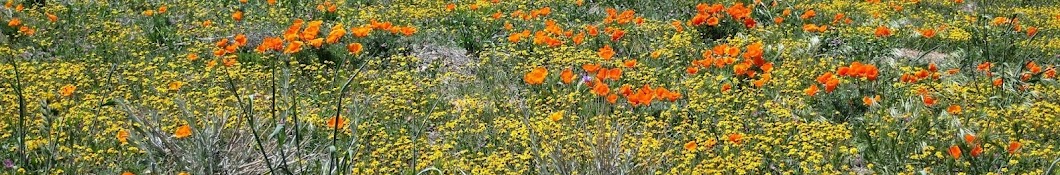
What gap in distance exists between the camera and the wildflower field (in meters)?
3.62

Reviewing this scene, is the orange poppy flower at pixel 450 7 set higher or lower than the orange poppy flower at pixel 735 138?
lower

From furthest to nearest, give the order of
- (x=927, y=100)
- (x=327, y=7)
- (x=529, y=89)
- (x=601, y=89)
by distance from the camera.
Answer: (x=327, y=7)
(x=529, y=89)
(x=601, y=89)
(x=927, y=100)

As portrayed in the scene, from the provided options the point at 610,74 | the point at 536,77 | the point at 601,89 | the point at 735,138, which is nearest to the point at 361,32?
the point at 536,77

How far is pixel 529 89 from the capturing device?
4.90 m

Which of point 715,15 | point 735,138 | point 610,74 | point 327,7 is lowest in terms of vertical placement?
point 327,7

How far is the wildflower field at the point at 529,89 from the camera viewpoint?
3.62 m

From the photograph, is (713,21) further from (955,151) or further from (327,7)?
(327,7)

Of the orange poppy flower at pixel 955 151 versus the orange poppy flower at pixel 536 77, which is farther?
the orange poppy flower at pixel 536 77

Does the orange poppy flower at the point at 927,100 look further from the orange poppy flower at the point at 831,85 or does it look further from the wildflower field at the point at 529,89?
the orange poppy flower at the point at 831,85

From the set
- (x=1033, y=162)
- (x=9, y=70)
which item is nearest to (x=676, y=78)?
(x=1033, y=162)

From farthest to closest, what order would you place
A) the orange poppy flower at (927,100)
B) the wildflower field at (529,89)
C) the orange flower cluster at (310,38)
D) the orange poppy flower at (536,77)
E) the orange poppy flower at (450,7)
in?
the orange poppy flower at (450,7) < the orange flower cluster at (310,38) < the orange poppy flower at (536,77) < the orange poppy flower at (927,100) < the wildflower field at (529,89)

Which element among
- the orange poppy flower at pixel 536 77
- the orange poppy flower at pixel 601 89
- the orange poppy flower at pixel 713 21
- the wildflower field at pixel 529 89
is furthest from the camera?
the orange poppy flower at pixel 713 21

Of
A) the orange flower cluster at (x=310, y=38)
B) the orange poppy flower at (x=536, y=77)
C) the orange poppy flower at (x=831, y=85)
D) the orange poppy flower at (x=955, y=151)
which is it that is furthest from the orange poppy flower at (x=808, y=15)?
the orange poppy flower at (x=955, y=151)

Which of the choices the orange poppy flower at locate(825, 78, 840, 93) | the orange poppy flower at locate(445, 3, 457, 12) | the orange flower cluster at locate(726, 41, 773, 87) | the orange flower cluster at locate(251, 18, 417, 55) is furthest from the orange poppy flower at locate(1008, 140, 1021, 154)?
the orange poppy flower at locate(445, 3, 457, 12)
